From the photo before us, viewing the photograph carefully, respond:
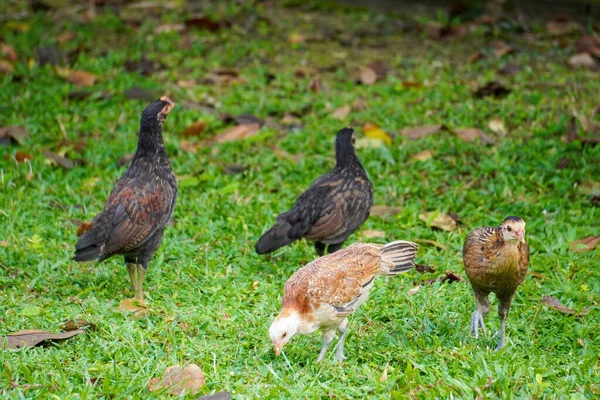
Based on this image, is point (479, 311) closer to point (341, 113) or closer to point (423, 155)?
point (423, 155)

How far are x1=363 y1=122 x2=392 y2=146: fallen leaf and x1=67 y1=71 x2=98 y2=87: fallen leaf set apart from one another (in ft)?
11.5

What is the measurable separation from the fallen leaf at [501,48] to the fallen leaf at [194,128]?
4.28 meters

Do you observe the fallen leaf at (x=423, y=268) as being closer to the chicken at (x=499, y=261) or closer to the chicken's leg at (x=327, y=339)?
the chicken at (x=499, y=261)

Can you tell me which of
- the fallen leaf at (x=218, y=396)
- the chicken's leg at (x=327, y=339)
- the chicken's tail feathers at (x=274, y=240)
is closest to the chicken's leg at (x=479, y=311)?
the chicken's leg at (x=327, y=339)

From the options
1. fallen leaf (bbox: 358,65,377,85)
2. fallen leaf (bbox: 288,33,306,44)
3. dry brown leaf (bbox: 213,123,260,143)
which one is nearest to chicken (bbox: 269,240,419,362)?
dry brown leaf (bbox: 213,123,260,143)

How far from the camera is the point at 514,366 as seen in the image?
504 centimetres

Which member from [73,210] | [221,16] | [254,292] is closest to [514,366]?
[254,292]

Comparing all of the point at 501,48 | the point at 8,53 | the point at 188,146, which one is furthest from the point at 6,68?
the point at 501,48

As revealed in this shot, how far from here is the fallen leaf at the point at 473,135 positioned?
8953 millimetres

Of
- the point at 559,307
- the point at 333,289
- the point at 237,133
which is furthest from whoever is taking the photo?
the point at 237,133

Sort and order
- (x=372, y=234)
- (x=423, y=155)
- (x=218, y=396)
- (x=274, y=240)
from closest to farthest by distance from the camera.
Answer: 1. (x=218, y=396)
2. (x=274, y=240)
3. (x=372, y=234)
4. (x=423, y=155)

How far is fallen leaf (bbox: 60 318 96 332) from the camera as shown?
5496 millimetres

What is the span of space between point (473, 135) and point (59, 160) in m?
4.19

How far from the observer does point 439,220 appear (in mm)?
7527
